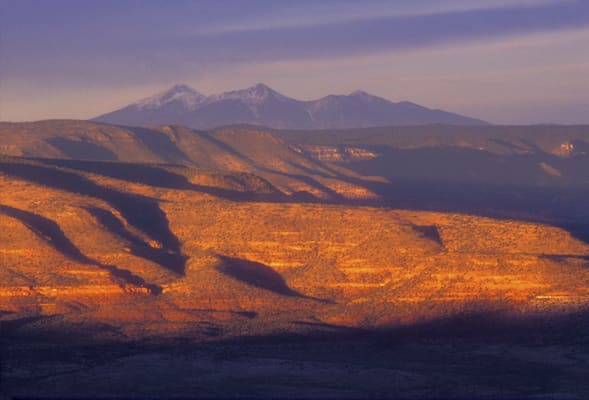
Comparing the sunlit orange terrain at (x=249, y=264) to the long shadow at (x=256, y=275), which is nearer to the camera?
the sunlit orange terrain at (x=249, y=264)

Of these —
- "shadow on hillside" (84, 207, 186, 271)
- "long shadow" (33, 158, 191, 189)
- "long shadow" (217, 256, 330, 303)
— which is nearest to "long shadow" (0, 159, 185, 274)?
"shadow on hillside" (84, 207, 186, 271)

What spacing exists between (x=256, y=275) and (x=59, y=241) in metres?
12.8

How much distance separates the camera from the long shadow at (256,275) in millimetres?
68688

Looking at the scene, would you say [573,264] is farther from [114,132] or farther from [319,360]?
[114,132]

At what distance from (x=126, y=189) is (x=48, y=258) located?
2186 centimetres

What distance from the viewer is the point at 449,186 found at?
16825 cm

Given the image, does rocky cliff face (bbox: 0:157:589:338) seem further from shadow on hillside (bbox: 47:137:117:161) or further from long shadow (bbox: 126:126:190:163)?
long shadow (bbox: 126:126:190:163)

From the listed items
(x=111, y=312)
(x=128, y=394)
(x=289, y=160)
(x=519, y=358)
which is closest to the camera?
(x=128, y=394)

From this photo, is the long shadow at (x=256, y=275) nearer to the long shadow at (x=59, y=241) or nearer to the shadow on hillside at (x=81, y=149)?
the long shadow at (x=59, y=241)

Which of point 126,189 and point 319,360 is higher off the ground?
point 126,189

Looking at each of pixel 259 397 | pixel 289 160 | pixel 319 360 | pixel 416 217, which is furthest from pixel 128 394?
pixel 289 160

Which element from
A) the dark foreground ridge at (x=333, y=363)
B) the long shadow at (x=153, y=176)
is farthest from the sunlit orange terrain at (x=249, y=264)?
the long shadow at (x=153, y=176)

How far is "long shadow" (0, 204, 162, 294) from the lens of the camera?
6761 cm

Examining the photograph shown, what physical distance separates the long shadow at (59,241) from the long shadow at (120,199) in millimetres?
4235
